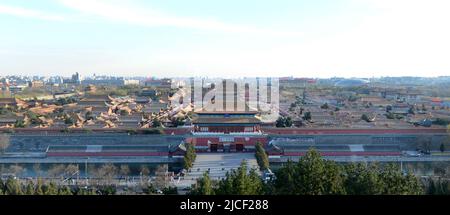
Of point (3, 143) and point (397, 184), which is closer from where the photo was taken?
point (397, 184)

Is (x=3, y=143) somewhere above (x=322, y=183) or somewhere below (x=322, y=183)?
below

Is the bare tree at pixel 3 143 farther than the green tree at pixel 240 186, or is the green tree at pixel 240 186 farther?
the bare tree at pixel 3 143

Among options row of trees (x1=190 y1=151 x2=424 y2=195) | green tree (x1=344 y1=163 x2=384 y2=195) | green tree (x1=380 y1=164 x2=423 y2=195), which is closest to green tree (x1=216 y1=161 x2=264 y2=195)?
row of trees (x1=190 y1=151 x2=424 y2=195)

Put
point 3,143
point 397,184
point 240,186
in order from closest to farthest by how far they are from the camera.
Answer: point 240,186
point 397,184
point 3,143

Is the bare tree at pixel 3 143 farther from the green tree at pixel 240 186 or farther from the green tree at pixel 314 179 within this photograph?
the green tree at pixel 314 179

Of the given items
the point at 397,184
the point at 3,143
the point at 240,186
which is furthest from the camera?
the point at 3,143

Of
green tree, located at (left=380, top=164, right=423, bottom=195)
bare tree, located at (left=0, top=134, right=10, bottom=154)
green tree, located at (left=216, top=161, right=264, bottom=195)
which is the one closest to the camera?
green tree, located at (left=216, top=161, right=264, bottom=195)

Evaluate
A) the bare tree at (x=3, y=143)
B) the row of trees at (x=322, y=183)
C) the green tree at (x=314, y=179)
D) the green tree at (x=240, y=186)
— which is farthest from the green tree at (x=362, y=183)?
the bare tree at (x=3, y=143)

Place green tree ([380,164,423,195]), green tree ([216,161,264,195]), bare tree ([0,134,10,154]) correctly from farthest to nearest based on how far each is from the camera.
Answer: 1. bare tree ([0,134,10,154])
2. green tree ([380,164,423,195])
3. green tree ([216,161,264,195])

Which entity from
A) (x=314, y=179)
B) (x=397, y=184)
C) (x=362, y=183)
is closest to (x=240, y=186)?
(x=314, y=179)

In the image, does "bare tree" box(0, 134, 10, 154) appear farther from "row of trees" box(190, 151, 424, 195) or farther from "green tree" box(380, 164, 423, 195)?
"green tree" box(380, 164, 423, 195)

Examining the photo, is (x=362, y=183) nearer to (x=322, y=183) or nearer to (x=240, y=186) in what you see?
(x=322, y=183)
